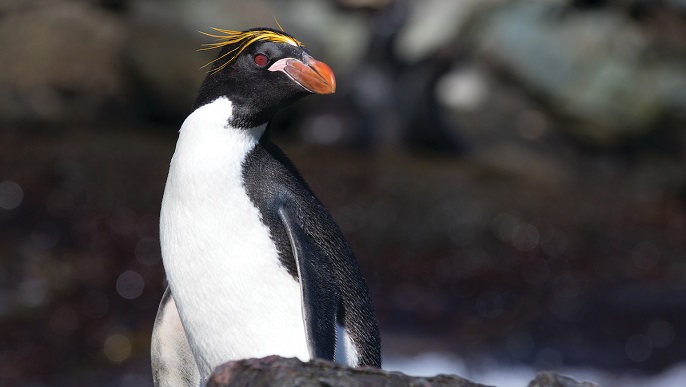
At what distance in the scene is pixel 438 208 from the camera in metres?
11.5

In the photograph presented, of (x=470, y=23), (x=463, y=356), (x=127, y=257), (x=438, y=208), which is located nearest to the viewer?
(x=463, y=356)

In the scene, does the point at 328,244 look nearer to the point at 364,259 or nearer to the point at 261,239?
the point at 261,239

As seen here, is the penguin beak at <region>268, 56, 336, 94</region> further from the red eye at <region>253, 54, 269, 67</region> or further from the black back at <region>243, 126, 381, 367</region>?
the black back at <region>243, 126, 381, 367</region>

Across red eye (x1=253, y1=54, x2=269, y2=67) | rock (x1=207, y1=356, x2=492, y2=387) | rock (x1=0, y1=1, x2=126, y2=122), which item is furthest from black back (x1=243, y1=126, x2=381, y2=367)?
rock (x1=0, y1=1, x2=126, y2=122)

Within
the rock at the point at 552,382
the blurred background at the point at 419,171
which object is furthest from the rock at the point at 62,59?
the rock at the point at 552,382

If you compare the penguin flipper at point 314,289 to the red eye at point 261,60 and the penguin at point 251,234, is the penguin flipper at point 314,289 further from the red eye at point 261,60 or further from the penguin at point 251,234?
the red eye at point 261,60

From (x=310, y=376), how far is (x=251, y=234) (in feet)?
3.34

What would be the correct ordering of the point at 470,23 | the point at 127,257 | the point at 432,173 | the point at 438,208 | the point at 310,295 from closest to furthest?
the point at 310,295
the point at 127,257
the point at 438,208
the point at 432,173
the point at 470,23

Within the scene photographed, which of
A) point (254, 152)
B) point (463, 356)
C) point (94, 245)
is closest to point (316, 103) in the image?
point (94, 245)

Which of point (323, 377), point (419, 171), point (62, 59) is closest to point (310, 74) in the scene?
point (323, 377)

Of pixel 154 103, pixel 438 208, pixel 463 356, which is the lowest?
pixel 463 356

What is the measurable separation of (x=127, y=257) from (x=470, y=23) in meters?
5.86

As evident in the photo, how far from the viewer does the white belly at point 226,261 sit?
142 inches

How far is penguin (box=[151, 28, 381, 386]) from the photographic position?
11.9 ft
